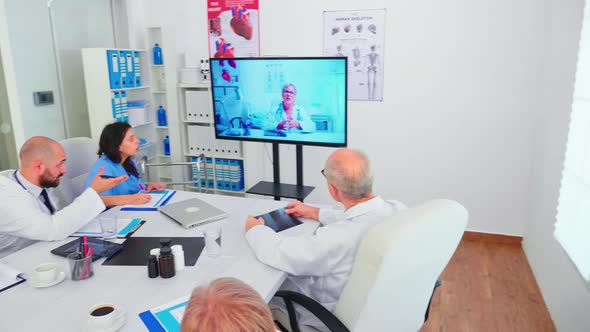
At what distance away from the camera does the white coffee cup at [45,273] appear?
1629 millimetres

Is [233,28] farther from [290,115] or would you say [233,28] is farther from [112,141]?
[112,141]

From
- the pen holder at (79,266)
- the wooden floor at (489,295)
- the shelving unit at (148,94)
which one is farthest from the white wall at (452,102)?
the pen holder at (79,266)

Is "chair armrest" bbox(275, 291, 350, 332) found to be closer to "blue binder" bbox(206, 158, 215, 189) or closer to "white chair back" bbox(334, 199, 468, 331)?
"white chair back" bbox(334, 199, 468, 331)

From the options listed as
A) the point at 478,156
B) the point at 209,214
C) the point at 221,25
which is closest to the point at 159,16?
the point at 221,25

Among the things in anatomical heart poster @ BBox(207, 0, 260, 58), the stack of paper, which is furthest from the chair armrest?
anatomical heart poster @ BBox(207, 0, 260, 58)

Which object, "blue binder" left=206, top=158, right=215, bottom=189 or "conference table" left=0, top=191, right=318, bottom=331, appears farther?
"blue binder" left=206, top=158, right=215, bottom=189

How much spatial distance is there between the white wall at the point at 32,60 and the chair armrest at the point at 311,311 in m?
2.95

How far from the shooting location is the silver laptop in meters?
2.25

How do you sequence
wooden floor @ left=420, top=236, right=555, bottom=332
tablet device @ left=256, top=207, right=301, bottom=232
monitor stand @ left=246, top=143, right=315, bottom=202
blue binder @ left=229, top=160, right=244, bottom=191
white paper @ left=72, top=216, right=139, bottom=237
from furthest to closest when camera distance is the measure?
blue binder @ left=229, top=160, right=244, bottom=191, monitor stand @ left=246, top=143, right=315, bottom=202, wooden floor @ left=420, top=236, right=555, bottom=332, tablet device @ left=256, top=207, right=301, bottom=232, white paper @ left=72, top=216, right=139, bottom=237

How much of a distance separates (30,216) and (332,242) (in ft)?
4.58

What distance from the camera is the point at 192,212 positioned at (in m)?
2.36

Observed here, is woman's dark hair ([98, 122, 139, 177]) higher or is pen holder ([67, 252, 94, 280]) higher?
woman's dark hair ([98, 122, 139, 177])

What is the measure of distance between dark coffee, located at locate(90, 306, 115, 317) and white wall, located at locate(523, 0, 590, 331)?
2087 mm

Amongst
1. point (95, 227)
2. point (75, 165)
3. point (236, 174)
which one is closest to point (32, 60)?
point (75, 165)
